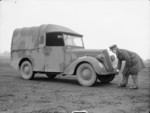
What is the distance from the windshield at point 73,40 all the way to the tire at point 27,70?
2.04m

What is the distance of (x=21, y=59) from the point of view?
10062mm

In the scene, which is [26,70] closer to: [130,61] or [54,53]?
[54,53]

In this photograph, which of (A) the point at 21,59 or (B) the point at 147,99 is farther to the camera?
(A) the point at 21,59

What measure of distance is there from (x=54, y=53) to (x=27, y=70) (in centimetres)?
173

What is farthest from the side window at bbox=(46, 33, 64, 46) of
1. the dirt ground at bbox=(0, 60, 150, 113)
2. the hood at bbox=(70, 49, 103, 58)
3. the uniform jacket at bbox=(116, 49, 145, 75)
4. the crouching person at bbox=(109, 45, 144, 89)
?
the dirt ground at bbox=(0, 60, 150, 113)

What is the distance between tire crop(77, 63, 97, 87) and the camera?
25.6 feet

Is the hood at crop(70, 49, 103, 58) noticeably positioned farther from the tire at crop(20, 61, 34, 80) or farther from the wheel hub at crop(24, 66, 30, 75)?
the wheel hub at crop(24, 66, 30, 75)

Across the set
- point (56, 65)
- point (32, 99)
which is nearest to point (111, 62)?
point (56, 65)

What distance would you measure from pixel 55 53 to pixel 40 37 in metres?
1.12

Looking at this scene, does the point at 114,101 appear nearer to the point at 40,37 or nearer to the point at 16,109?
the point at 16,109

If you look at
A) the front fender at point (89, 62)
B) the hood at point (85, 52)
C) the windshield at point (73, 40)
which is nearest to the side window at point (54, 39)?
the windshield at point (73, 40)

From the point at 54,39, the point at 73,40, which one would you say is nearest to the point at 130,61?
the point at 73,40

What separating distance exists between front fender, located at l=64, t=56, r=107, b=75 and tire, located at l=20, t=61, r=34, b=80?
6.63 ft

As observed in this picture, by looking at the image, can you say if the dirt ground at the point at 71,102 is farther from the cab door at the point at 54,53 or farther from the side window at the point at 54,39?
the side window at the point at 54,39
